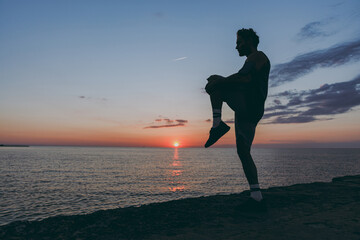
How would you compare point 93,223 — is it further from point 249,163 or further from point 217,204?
point 249,163

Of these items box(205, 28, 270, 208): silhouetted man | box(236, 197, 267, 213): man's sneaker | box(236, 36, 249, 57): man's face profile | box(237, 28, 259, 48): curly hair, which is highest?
box(237, 28, 259, 48): curly hair

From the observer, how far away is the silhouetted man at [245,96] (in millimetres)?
4035

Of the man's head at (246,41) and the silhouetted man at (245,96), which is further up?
the man's head at (246,41)

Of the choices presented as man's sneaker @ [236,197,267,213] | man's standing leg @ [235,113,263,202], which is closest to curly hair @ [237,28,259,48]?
man's standing leg @ [235,113,263,202]

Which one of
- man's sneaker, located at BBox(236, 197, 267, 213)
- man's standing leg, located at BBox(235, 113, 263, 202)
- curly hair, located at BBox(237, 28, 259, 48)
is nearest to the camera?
man's sneaker, located at BBox(236, 197, 267, 213)

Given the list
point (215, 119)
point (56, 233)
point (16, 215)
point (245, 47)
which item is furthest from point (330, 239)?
point (16, 215)

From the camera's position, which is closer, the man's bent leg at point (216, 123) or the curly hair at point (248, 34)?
the man's bent leg at point (216, 123)

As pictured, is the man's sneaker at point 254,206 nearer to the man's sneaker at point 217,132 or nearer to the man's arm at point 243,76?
the man's sneaker at point 217,132

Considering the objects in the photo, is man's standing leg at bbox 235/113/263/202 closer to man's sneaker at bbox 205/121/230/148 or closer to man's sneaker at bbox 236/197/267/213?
man's sneaker at bbox 236/197/267/213

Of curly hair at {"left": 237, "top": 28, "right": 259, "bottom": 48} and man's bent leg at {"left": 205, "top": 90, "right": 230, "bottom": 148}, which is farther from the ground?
curly hair at {"left": 237, "top": 28, "right": 259, "bottom": 48}

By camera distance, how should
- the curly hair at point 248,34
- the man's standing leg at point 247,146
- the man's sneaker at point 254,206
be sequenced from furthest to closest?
the curly hair at point 248,34 → the man's standing leg at point 247,146 → the man's sneaker at point 254,206

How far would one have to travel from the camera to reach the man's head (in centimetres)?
445

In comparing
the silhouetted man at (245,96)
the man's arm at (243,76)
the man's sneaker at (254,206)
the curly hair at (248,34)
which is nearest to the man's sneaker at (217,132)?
the silhouetted man at (245,96)

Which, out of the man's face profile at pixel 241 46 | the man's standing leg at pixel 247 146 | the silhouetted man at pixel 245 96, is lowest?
the man's standing leg at pixel 247 146
